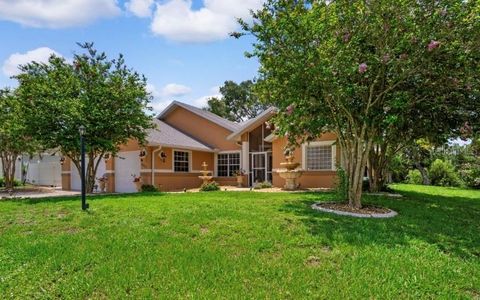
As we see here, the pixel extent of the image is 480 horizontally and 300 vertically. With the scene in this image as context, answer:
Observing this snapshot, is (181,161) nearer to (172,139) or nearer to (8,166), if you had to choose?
(172,139)

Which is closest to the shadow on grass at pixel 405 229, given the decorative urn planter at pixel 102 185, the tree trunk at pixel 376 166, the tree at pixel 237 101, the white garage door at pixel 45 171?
the tree trunk at pixel 376 166

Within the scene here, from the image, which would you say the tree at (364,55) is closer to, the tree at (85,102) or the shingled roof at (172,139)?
the tree at (85,102)

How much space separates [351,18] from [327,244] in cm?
545

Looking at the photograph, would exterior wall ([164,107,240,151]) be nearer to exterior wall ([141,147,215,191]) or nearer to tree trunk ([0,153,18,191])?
exterior wall ([141,147,215,191])

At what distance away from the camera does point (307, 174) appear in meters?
19.3

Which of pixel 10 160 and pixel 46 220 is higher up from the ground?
pixel 10 160

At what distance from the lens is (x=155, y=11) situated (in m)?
12.2

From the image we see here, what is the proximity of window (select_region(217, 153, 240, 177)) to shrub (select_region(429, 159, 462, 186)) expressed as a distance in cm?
1362

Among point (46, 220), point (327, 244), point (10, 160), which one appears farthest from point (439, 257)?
point (10, 160)

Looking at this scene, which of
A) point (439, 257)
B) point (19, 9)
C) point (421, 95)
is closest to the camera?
point (439, 257)

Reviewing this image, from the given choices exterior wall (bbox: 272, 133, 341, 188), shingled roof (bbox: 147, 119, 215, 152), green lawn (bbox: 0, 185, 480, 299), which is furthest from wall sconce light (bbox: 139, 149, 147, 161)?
green lawn (bbox: 0, 185, 480, 299)

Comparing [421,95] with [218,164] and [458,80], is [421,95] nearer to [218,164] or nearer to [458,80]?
[458,80]

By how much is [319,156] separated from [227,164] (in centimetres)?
727

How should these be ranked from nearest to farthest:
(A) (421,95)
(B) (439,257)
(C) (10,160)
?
(B) (439,257), (A) (421,95), (C) (10,160)
